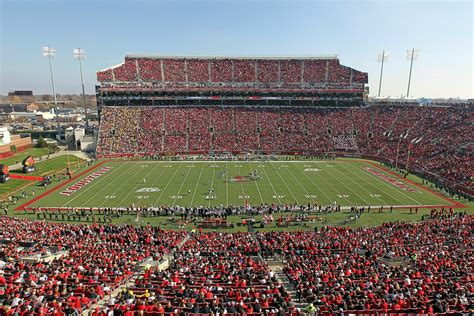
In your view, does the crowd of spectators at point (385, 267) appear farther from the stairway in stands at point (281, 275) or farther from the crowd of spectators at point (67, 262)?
the crowd of spectators at point (67, 262)

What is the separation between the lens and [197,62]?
76.9 metres

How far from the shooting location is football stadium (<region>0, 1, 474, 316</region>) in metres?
11.9

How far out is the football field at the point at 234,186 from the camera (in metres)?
32.0

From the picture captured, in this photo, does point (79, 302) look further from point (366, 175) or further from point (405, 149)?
point (405, 149)

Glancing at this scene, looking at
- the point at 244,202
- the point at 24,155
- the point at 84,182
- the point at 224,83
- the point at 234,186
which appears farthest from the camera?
the point at 224,83

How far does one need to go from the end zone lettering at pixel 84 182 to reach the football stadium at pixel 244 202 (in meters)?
0.33

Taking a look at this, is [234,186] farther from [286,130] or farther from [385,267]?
[286,130]

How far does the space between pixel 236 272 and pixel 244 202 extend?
680 inches

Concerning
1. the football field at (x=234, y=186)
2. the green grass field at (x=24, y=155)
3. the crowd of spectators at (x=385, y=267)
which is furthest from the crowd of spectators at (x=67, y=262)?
the green grass field at (x=24, y=155)

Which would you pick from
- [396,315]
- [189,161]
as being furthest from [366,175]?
[396,315]

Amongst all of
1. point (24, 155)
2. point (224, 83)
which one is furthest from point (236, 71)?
point (24, 155)

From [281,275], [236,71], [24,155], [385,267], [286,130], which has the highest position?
[236,71]

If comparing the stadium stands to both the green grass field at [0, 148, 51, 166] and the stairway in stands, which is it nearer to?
the green grass field at [0, 148, 51, 166]

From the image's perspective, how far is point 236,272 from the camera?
14.1 m
